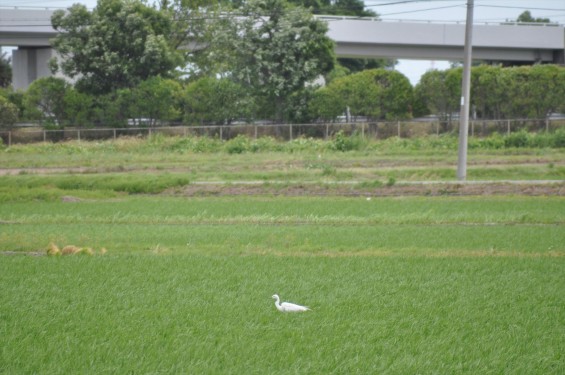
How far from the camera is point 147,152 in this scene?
1975 inches

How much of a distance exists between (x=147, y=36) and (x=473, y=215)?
38767mm

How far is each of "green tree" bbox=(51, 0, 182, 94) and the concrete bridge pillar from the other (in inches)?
355

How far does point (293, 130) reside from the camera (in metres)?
57.0

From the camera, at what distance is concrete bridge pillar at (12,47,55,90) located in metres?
66.9

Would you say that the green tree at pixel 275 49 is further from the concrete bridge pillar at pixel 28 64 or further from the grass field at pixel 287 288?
the grass field at pixel 287 288

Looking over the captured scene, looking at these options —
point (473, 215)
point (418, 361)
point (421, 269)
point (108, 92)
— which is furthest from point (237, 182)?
point (108, 92)

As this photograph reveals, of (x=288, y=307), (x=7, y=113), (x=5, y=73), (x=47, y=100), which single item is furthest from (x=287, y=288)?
(x=5, y=73)

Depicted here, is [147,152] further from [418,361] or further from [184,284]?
[418,361]

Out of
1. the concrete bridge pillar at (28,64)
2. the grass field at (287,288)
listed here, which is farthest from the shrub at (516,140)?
the concrete bridge pillar at (28,64)

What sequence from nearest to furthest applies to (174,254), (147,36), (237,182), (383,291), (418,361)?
1. (418,361)
2. (383,291)
3. (174,254)
4. (237,182)
5. (147,36)

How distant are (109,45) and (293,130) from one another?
A: 1369 cm

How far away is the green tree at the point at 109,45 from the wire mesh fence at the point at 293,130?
416cm

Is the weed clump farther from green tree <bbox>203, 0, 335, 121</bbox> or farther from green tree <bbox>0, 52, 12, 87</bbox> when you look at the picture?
green tree <bbox>0, 52, 12, 87</bbox>

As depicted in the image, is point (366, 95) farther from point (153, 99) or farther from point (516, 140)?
point (153, 99)
